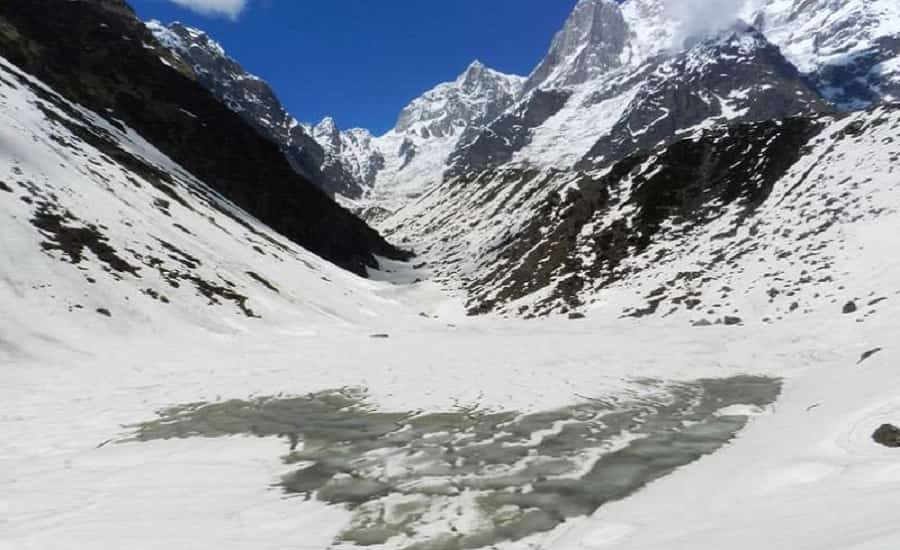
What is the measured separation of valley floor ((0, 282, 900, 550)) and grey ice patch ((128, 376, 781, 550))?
1.59 ft

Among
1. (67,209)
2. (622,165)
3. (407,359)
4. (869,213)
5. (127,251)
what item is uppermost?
(622,165)

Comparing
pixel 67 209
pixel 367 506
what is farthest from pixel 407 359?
pixel 67 209

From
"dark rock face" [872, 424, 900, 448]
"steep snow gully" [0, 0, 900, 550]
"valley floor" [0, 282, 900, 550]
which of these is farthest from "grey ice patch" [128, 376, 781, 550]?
"dark rock face" [872, 424, 900, 448]

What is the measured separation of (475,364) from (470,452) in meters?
10.8

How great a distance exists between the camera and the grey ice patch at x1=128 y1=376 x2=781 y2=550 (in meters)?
7.73

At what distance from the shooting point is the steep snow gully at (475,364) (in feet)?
24.7

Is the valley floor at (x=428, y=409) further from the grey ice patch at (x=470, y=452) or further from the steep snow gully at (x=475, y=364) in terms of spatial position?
the grey ice patch at (x=470, y=452)

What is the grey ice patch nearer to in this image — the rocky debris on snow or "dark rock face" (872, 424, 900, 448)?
the rocky debris on snow

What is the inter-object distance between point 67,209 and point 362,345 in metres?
20.2

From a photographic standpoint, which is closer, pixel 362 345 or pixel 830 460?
pixel 830 460

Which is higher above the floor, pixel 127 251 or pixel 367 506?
pixel 127 251

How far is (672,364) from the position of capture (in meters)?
20.8

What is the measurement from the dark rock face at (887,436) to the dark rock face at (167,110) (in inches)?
3073

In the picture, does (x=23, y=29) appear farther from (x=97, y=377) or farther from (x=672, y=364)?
(x=672, y=364)
